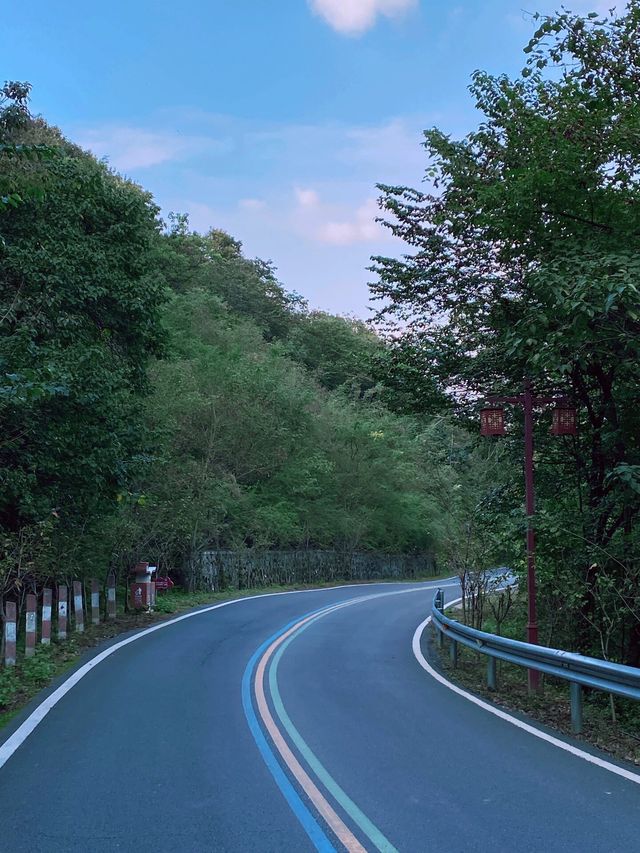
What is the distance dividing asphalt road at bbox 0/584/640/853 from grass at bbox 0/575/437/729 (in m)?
0.64

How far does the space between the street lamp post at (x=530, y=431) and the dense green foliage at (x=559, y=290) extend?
35cm

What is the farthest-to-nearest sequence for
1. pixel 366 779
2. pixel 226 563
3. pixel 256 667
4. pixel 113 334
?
pixel 226 563
pixel 113 334
pixel 256 667
pixel 366 779

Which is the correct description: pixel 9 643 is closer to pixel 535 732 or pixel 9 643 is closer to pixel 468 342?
pixel 535 732

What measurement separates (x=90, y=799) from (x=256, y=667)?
605 centimetres

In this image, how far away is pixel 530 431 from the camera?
11.1m

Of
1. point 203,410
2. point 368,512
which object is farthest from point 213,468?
point 368,512

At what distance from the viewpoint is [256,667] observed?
11172 millimetres

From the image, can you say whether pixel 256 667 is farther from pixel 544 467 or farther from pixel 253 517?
pixel 253 517

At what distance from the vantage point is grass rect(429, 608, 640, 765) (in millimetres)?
7262

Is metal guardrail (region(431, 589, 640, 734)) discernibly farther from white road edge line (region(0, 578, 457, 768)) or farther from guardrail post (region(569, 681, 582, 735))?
white road edge line (region(0, 578, 457, 768))

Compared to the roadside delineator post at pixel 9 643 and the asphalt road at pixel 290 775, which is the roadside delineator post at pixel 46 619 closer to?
the roadside delineator post at pixel 9 643

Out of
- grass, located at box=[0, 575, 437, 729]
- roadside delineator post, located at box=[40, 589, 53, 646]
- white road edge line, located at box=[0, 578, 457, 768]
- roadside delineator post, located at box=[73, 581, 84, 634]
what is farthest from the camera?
roadside delineator post, located at box=[73, 581, 84, 634]

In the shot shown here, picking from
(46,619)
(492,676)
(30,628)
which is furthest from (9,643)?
(492,676)

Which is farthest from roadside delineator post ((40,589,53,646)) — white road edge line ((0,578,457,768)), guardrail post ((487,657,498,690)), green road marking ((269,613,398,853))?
guardrail post ((487,657,498,690))
